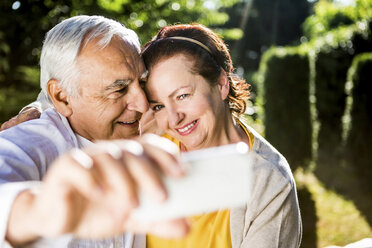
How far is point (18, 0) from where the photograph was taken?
6793 mm

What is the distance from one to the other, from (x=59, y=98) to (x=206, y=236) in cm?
131

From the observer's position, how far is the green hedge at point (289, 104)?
9.74 meters

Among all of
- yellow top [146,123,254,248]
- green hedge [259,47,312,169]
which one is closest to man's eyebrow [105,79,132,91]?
yellow top [146,123,254,248]

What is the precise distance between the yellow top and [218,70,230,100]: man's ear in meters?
0.53

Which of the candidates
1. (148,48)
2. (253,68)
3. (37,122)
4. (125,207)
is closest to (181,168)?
(125,207)

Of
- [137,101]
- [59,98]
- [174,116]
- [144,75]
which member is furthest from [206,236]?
Answer: [59,98]

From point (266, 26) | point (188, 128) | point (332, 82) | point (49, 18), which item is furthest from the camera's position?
point (266, 26)

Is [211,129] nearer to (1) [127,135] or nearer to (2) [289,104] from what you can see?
(1) [127,135]

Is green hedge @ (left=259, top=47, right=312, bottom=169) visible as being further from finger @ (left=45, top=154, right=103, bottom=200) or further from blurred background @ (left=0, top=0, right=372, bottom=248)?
finger @ (left=45, top=154, right=103, bottom=200)

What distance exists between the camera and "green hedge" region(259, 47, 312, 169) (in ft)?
32.0

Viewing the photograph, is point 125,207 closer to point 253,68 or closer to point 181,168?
point 181,168

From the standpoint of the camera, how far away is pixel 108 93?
2.04 m

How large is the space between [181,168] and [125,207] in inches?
4.6

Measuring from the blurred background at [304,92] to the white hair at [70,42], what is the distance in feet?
16.5
